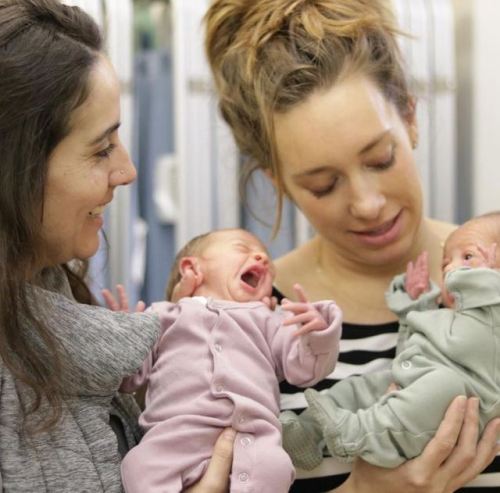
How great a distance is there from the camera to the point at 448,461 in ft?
4.96

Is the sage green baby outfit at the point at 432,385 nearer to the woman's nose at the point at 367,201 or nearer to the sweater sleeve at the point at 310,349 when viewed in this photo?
the sweater sleeve at the point at 310,349

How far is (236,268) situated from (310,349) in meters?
0.26

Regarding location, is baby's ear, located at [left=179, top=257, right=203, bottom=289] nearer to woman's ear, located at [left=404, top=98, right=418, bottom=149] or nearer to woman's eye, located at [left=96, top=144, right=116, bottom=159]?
woman's eye, located at [left=96, top=144, right=116, bottom=159]

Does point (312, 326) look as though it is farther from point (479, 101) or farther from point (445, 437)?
point (479, 101)

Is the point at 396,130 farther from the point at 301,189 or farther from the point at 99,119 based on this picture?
the point at 99,119

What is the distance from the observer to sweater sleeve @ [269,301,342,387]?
1.47 meters

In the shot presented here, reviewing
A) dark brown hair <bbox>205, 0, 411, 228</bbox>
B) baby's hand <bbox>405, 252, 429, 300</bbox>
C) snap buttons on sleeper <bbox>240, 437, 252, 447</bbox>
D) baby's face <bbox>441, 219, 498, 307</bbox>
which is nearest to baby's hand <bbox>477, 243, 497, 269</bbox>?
baby's face <bbox>441, 219, 498, 307</bbox>

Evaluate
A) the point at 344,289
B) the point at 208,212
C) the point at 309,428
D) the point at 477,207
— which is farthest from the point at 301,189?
the point at 477,207

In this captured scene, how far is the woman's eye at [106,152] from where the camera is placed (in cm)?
143

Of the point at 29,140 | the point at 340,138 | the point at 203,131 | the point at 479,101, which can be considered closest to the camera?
the point at 29,140

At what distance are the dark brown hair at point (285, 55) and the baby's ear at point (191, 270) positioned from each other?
0.27 meters

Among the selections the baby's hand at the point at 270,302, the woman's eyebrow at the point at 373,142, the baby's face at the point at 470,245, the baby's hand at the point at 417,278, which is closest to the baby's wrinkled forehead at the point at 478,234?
the baby's face at the point at 470,245

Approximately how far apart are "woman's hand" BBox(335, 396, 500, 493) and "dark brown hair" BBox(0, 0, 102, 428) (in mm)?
564

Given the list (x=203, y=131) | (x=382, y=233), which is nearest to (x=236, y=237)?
(x=382, y=233)
